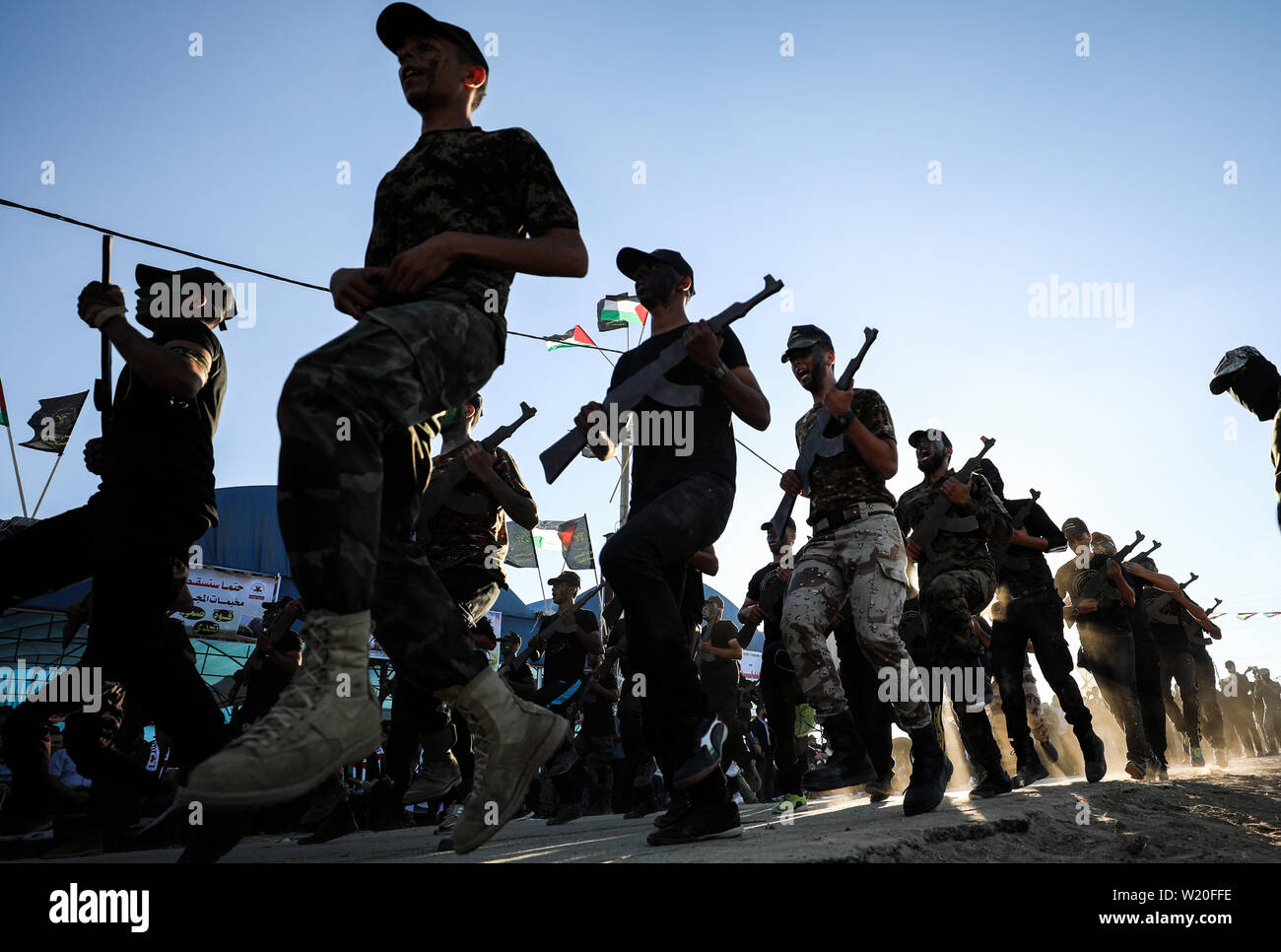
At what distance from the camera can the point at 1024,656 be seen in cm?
696

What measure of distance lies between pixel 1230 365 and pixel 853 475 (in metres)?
2.00

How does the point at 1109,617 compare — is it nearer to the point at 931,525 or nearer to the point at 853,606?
the point at 931,525

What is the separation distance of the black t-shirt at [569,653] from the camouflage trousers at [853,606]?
4.04 meters

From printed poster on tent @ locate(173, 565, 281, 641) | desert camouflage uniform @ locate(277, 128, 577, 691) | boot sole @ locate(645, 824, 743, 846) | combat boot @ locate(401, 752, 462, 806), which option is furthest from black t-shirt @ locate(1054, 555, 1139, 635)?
printed poster on tent @ locate(173, 565, 281, 641)

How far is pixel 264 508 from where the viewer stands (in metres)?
24.9

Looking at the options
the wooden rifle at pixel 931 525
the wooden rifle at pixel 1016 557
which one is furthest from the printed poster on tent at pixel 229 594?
the wooden rifle at pixel 931 525

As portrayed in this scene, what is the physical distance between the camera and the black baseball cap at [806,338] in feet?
16.2

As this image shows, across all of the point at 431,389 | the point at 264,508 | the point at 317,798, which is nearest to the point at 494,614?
the point at 264,508

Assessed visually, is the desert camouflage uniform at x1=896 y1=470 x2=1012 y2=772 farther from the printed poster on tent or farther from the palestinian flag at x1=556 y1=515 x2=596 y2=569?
the printed poster on tent

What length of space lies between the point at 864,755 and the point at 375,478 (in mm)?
3380

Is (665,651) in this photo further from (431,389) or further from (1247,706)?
(1247,706)

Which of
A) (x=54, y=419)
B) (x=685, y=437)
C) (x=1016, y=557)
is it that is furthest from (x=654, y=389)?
(x=54, y=419)

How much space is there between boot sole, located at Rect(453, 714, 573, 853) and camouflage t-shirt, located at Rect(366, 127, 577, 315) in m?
1.20
